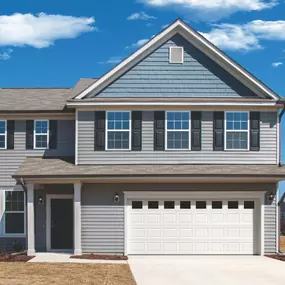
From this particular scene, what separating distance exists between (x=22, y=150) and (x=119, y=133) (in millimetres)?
4349

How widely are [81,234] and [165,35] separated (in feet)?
27.1

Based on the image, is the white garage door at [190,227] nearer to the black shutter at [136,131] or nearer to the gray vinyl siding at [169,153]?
the gray vinyl siding at [169,153]

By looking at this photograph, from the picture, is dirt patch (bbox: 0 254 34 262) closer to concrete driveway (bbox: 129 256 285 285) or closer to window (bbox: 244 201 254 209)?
concrete driveway (bbox: 129 256 285 285)

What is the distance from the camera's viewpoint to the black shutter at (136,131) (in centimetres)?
2075

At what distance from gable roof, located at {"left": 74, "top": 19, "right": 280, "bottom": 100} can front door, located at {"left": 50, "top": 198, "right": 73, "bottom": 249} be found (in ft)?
13.9

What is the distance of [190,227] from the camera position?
20.2 meters

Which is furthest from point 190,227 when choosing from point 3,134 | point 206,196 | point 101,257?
point 3,134

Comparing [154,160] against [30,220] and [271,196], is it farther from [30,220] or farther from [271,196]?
[30,220]

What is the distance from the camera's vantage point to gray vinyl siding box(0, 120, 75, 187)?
22234 mm

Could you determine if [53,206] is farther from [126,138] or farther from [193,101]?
[193,101]

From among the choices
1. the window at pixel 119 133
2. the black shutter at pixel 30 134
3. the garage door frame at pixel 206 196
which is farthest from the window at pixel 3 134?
the garage door frame at pixel 206 196

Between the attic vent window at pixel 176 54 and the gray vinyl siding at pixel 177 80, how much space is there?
0.46 feet

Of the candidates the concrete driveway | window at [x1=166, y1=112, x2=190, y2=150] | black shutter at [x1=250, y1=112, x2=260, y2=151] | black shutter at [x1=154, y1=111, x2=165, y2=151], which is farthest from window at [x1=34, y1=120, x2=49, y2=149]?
black shutter at [x1=250, y1=112, x2=260, y2=151]

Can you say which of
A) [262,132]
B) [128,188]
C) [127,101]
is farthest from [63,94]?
[262,132]
